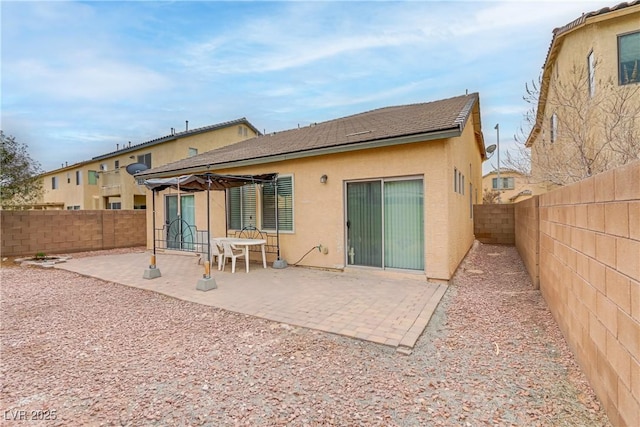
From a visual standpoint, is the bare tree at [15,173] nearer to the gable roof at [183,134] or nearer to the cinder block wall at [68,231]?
the cinder block wall at [68,231]

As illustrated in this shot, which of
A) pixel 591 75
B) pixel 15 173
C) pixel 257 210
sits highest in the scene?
pixel 591 75

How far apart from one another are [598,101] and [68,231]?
18.3 meters

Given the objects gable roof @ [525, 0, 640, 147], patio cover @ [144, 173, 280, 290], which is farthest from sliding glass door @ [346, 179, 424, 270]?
gable roof @ [525, 0, 640, 147]

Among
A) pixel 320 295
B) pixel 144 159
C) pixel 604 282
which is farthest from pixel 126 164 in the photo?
pixel 604 282

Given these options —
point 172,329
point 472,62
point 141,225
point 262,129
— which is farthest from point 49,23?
point 262,129

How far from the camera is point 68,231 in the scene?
12156 millimetres

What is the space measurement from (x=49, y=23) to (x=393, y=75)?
12.7 m

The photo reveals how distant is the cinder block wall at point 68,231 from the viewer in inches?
432

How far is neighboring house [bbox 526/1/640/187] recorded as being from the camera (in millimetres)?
7738

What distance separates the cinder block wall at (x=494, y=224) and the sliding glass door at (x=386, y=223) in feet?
26.8

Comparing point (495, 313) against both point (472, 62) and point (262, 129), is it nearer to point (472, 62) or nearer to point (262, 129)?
point (472, 62)

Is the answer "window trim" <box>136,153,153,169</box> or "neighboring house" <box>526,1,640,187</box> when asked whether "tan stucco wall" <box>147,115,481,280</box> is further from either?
"window trim" <box>136,153,153,169</box>

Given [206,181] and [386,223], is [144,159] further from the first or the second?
[386,223]

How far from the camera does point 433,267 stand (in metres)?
6.39
